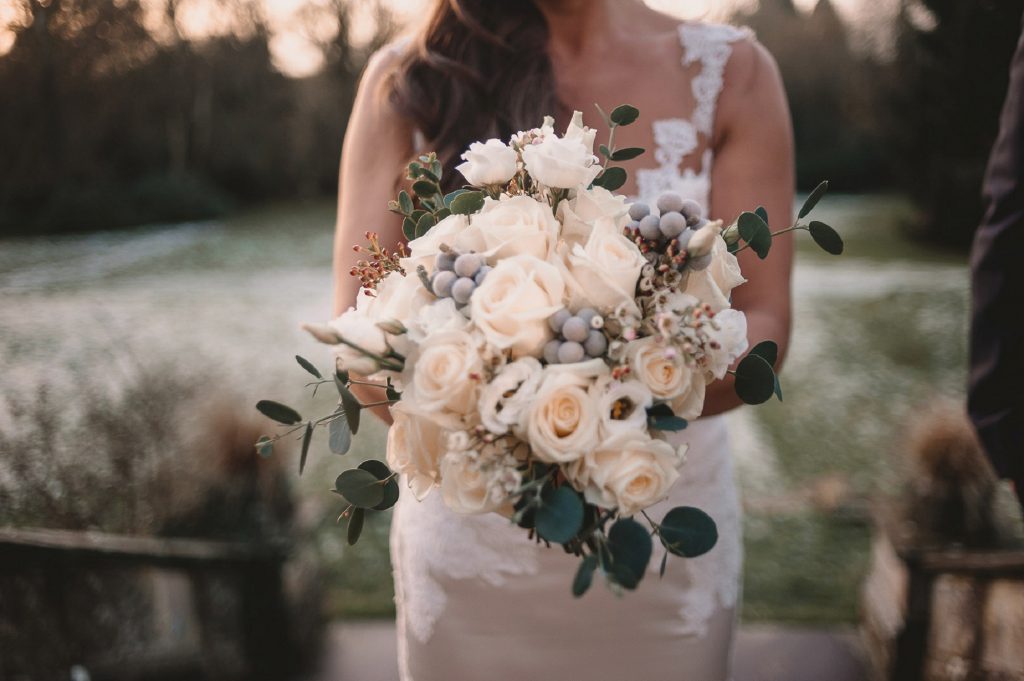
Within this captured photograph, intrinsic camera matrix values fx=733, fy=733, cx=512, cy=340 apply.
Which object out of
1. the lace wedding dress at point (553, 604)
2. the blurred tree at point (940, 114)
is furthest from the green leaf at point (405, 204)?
the blurred tree at point (940, 114)

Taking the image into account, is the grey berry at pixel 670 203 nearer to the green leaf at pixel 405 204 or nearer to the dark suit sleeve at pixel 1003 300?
the green leaf at pixel 405 204

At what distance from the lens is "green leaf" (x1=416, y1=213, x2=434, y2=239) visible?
1096 millimetres

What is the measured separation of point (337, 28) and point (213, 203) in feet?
12.6

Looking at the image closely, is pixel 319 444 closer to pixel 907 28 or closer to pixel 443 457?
pixel 443 457

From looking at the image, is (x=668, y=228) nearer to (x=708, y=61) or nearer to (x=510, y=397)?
(x=510, y=397)

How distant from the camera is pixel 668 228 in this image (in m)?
0.94

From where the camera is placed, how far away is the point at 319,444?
20.4 ft

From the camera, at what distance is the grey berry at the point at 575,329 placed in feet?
2.85

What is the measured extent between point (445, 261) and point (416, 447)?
246 millimetres

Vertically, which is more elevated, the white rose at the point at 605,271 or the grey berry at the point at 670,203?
the grey berry at the point at 670,203

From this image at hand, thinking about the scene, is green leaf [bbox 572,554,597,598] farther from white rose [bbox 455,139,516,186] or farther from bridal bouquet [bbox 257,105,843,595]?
white rose [bbox 455,139,516,186]

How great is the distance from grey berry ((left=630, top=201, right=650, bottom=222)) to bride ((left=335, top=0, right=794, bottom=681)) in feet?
2.07

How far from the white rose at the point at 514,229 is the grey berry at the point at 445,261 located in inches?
1.3

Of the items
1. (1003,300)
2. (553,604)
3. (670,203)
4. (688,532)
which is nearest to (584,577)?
(688,532)
